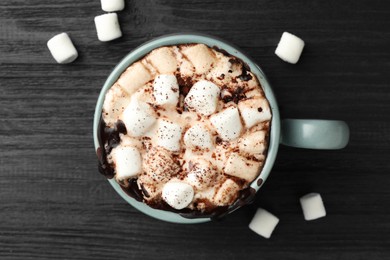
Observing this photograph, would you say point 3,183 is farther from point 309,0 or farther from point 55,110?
point 309,0

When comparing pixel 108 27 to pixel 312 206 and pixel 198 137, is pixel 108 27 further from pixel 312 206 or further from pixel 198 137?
pixel 312 206

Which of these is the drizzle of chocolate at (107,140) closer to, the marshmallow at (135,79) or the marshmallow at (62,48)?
the marshmallow at (135,79)

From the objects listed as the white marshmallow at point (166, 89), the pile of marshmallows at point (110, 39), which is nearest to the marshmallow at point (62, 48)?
the pile of marshmallows at point (110, 39)

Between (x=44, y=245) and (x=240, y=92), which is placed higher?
(x=240, y=92)

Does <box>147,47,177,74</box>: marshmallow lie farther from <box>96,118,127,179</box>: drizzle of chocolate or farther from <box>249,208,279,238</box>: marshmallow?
<box>249,208,279,238</box>: marshmallow

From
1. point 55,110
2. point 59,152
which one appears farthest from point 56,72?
point 59,152

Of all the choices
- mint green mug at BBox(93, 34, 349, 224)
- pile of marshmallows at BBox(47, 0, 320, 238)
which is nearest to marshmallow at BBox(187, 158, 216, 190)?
mint green mug at BBox(93, 34, 349, 224)
